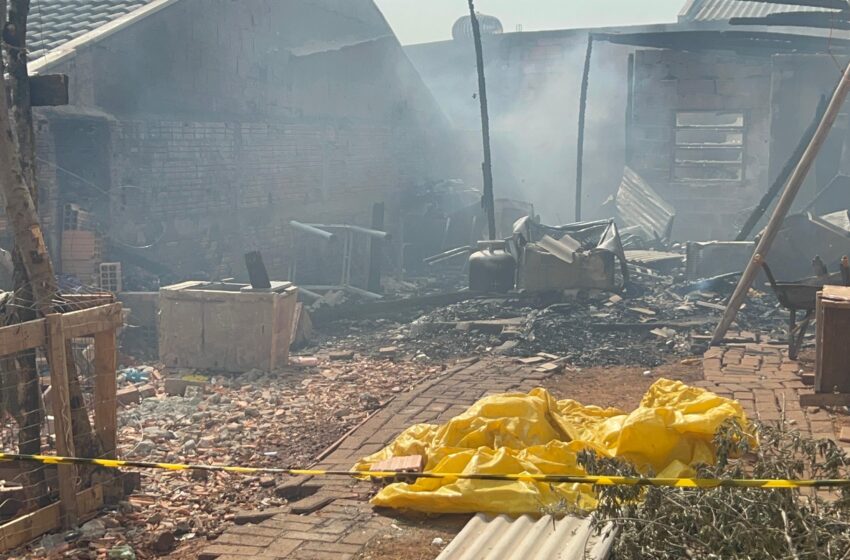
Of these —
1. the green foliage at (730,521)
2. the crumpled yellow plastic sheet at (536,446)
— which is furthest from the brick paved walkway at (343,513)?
the green foliage at (730,521)

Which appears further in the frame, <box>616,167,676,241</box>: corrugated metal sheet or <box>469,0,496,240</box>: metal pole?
<box>616,167,676,241</box>: corrugated metal sheet

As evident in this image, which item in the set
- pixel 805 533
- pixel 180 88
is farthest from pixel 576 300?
pixel 805 533

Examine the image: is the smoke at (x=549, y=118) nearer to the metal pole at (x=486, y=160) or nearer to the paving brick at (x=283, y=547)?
the metal pole at (x=486, y=160)

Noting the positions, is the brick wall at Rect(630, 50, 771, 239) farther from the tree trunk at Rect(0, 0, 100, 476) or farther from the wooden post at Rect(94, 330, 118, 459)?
the tree trunk at Rect(0, 0, 100, 476)

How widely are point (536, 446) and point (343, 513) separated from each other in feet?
4.07

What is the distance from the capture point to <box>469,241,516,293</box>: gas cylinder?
1527 centimetres

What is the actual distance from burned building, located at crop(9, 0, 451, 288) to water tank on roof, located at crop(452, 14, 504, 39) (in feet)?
36.6

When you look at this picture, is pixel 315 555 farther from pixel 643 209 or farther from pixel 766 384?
pixel 643 209

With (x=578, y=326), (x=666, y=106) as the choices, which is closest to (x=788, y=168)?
(x=578, y=326)

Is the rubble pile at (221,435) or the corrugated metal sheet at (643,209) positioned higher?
the corrugated metal sheet at (643,209)

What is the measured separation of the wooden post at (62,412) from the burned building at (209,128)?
7960 mm

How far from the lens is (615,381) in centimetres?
962

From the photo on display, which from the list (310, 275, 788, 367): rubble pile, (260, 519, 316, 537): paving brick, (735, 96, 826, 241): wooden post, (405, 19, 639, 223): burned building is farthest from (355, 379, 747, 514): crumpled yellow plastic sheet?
(405, 19, 639, 223): burned building

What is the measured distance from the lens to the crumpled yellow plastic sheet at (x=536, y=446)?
5.25 metres
